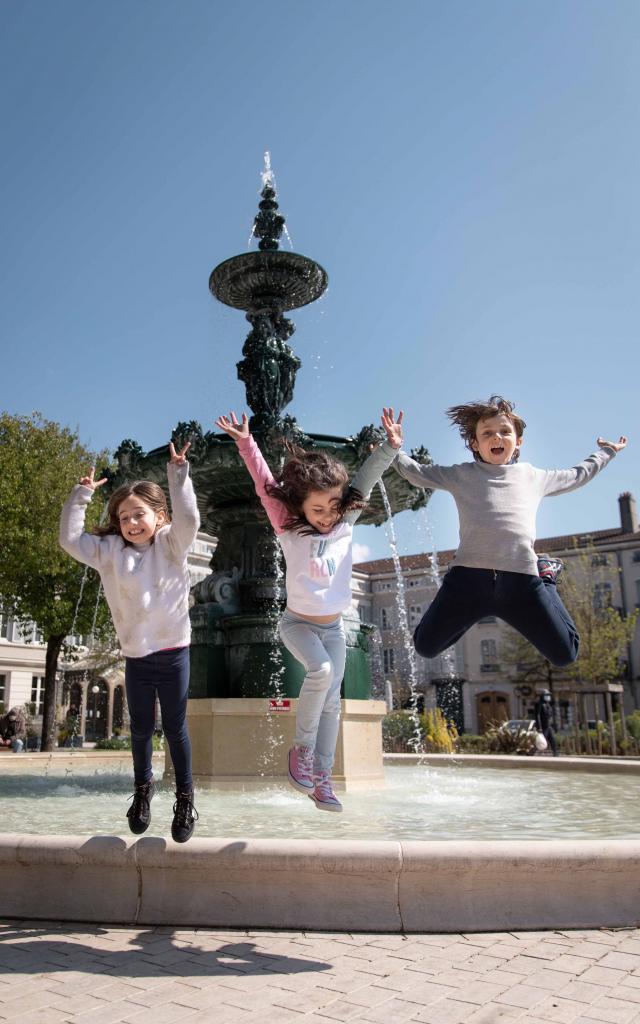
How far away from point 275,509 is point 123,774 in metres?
9.80

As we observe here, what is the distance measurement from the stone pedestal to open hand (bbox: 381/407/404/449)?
4626mm

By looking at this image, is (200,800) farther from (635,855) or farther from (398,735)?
(398,735)

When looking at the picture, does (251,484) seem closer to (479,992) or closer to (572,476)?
(572,476)

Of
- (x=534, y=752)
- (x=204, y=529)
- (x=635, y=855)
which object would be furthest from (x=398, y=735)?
(x=635, y=855)

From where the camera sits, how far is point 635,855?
381cm

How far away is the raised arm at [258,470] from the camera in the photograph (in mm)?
4363

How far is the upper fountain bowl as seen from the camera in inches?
399

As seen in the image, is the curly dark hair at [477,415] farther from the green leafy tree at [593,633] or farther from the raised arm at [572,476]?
the green leafy tree at [593,633]

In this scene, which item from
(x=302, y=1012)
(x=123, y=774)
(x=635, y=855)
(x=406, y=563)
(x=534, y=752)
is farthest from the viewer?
(x=406, y=563)

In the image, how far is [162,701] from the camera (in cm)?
407

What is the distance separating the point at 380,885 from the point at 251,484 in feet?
19.7

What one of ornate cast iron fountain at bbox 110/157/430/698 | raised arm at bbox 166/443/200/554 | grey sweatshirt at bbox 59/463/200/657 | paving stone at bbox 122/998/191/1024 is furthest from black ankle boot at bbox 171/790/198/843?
ornate cast iron fountain at bbox 110/157/430/698

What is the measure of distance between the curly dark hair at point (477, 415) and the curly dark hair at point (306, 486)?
0.87 m

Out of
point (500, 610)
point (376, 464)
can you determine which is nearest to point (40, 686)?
point (376, 464)
